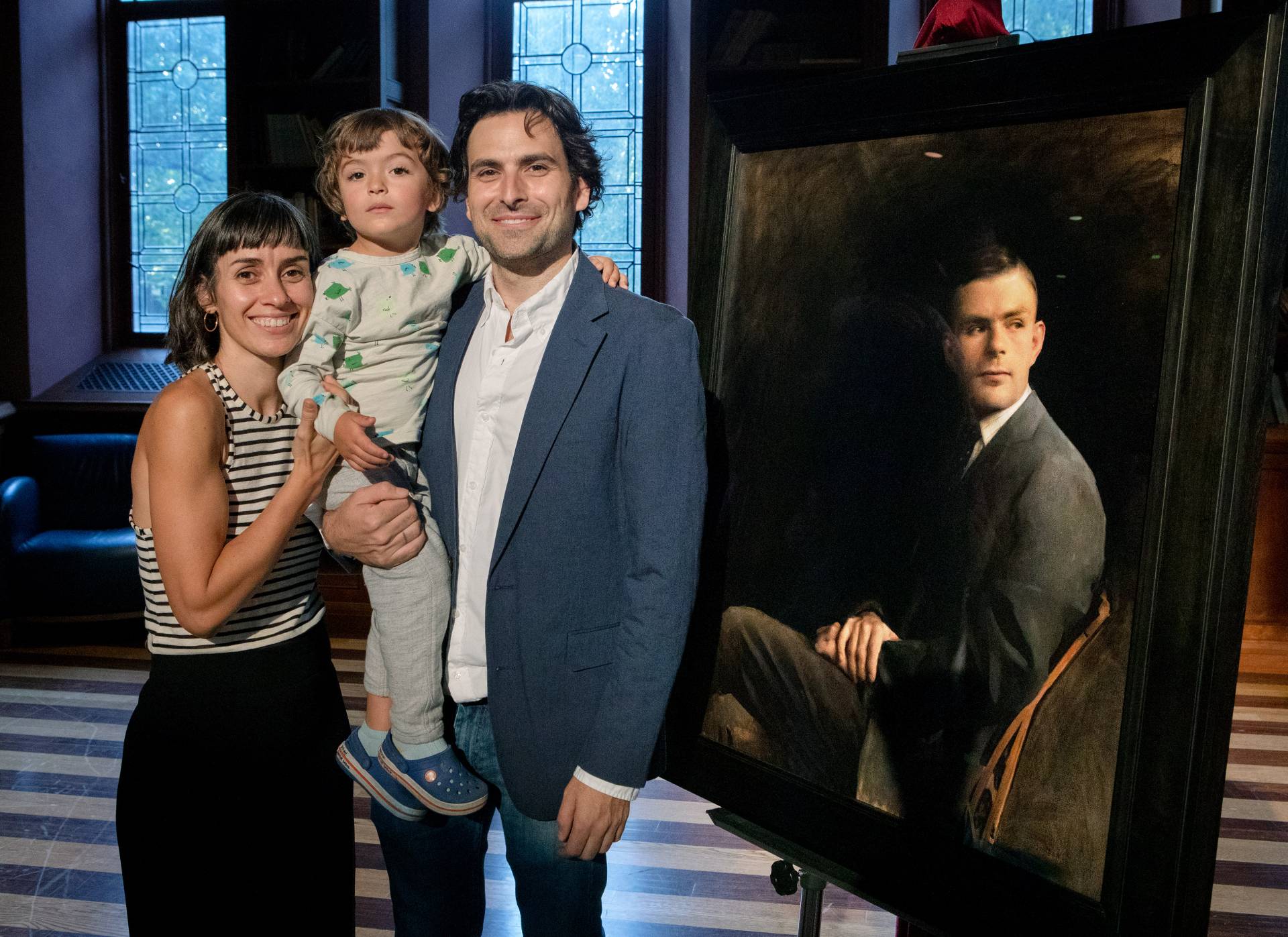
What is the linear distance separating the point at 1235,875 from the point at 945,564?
243 cm

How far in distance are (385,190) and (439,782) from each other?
2.91 ft

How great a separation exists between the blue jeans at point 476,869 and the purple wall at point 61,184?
5.23 m

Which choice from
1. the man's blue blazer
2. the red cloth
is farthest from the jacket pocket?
the red cloth

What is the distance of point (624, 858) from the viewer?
10.0 ft

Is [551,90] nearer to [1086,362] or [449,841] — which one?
[1086,362]

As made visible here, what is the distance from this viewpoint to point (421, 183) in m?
1.62

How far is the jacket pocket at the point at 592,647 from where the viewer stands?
1401 mm

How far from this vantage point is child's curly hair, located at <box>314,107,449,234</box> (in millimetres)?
1583

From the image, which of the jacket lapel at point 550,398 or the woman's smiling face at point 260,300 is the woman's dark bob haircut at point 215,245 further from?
the jacket lapel at point 550,398

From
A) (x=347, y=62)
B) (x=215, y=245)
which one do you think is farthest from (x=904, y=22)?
(x=215, y=245)

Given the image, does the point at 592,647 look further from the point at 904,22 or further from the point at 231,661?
the point at 904,22

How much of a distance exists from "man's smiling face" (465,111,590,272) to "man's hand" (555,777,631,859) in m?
0.72

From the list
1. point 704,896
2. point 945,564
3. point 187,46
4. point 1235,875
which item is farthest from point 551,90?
point 187,46

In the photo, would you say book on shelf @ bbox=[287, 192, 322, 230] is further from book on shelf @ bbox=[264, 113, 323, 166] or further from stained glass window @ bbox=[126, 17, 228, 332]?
stained glass window @ bbox=[126, 17, 228, 332]
